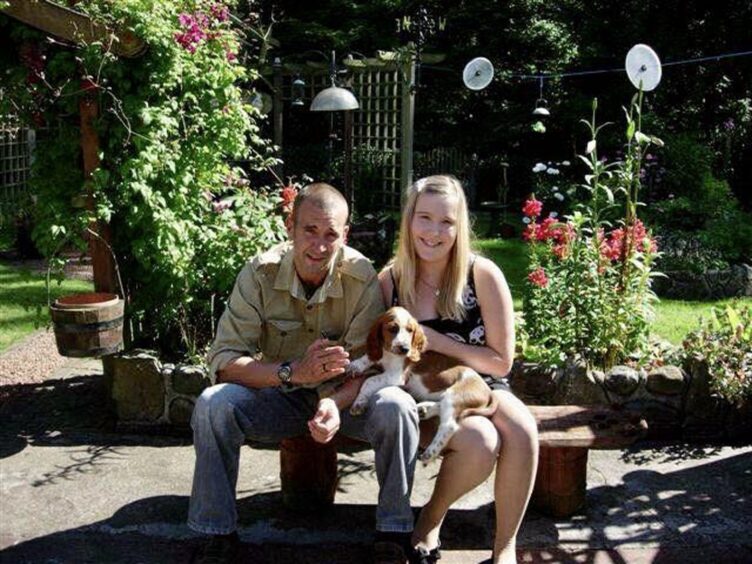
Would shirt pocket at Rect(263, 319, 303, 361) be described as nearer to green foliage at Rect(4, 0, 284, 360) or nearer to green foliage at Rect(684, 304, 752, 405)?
green foliage at Rect(4, 0, 284, 360)

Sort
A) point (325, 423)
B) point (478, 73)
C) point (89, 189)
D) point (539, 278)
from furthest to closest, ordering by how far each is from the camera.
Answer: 1. point (478, 73)
2. point (539, 278)
3. point (89, 189)
4. point (325, 423)

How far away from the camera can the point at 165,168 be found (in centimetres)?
450

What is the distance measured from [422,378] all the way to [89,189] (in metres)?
2.31

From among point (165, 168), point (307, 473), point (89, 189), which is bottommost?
point (307, 473)

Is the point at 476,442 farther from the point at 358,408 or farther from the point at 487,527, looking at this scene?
the point at 487,527

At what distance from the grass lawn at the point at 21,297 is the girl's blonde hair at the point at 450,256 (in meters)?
3.60

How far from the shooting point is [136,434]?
4.33 m

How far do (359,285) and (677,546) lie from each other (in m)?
1.58

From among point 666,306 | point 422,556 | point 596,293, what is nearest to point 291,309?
point 422,556

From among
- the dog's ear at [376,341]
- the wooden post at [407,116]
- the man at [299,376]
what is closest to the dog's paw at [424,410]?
the man at [299,376]

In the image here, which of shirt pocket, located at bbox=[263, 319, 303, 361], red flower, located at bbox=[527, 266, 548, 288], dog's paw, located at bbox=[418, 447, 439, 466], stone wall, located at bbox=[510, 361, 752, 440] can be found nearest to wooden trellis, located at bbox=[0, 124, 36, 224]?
red flower, located at bbox=[527, 266, 548, 288]

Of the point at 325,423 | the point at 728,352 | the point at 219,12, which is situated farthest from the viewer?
the point at 219,12

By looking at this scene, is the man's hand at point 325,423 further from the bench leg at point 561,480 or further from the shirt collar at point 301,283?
the bench leg at point 561,480

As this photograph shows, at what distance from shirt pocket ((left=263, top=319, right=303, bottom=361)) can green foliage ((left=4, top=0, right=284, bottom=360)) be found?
1388 millimetres
